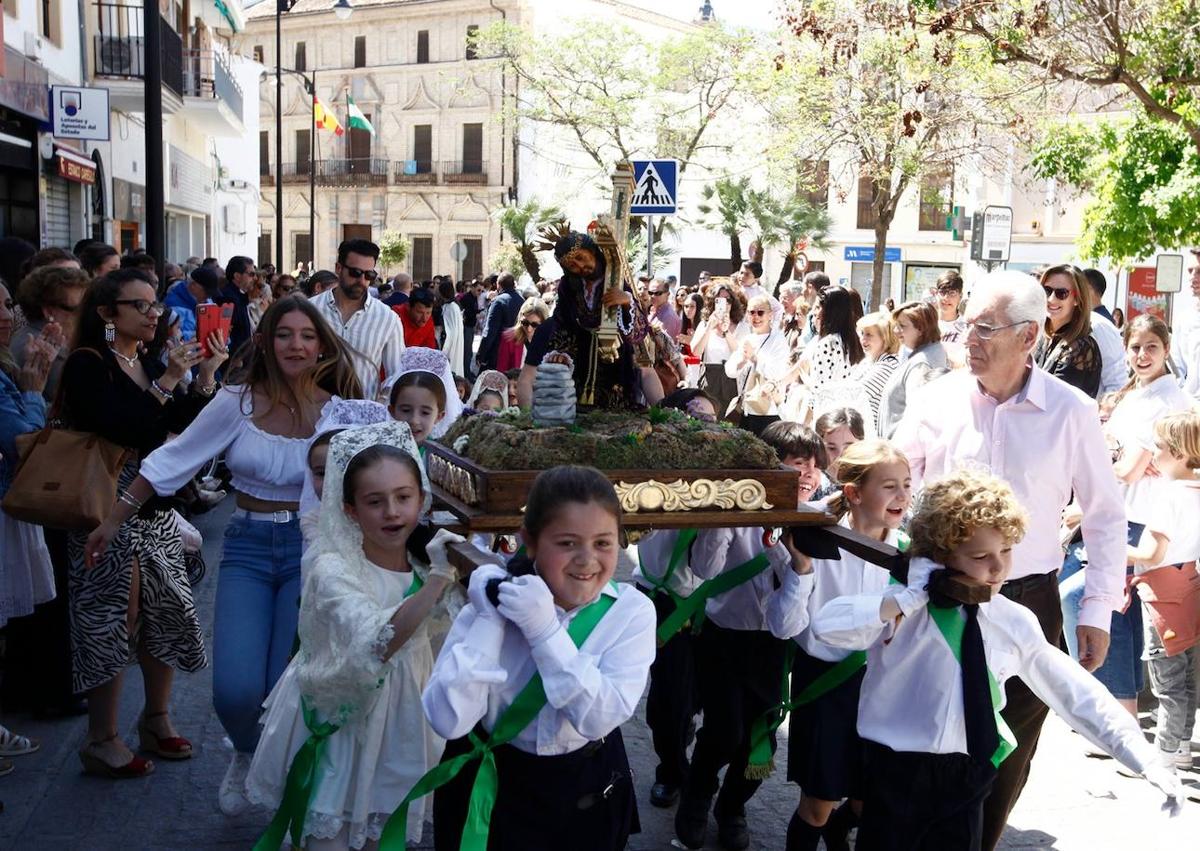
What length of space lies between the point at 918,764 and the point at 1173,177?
682 inches

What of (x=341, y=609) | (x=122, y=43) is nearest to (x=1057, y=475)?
(x=341, y=609)

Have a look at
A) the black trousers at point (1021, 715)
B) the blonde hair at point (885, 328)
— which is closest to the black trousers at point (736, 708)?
the black trousers at point (1021, 715)

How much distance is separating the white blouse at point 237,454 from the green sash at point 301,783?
3.47 feet

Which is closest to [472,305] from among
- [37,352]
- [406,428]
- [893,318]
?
[893,318]

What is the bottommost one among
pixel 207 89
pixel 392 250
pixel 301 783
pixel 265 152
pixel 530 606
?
pixel 301 783

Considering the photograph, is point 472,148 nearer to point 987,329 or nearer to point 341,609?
point 987,329

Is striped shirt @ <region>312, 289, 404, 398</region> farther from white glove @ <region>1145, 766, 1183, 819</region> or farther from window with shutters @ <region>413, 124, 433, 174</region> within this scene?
window with shutters @ <region>413, 124, 433, 174</region>

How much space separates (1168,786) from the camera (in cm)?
373

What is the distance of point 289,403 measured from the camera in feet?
18.4

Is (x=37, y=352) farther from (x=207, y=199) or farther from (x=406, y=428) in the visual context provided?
(x=207, y=199)

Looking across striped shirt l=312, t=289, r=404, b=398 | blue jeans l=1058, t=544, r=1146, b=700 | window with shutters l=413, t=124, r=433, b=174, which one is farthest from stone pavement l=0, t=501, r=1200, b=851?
window with shutters l=413, t=124, r=433, b=174

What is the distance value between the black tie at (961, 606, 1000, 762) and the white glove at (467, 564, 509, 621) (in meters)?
1.53

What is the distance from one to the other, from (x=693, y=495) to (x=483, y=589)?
98 cm

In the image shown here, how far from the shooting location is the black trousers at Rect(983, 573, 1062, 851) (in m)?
4.70
